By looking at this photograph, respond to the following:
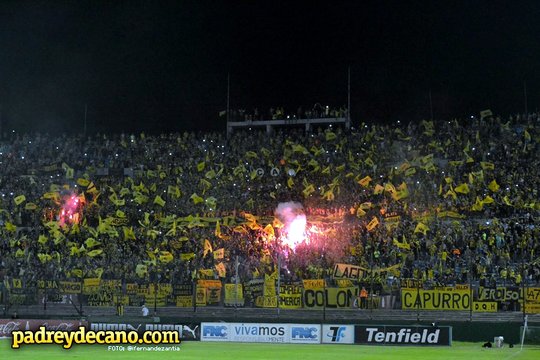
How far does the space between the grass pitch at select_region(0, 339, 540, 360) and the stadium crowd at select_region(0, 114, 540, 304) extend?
25.4 ft

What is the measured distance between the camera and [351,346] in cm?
2800

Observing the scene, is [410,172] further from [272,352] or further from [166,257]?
[272,352]

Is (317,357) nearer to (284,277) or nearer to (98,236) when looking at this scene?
(284,277)

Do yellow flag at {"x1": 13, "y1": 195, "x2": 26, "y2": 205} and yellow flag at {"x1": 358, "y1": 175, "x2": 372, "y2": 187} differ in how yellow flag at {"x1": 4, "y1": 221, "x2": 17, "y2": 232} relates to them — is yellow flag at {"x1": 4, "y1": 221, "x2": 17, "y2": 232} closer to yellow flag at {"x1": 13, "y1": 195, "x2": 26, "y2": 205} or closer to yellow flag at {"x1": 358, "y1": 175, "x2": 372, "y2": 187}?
yellow flag at {"x1": 13, "y1": 195, "x2": 26, "y2": 205}

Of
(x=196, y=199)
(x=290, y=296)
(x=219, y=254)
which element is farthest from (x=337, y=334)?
(x=196, y=199)

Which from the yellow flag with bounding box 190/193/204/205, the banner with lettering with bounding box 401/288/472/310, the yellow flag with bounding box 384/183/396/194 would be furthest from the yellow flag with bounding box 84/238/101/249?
the banner with lettering with bounding box 401/288/472/310

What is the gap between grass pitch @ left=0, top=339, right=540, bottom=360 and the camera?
24.6m

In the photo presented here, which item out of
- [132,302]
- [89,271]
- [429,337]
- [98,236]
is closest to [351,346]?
[429,337]

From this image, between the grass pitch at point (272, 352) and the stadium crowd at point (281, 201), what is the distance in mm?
7742

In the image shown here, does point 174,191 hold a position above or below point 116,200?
above

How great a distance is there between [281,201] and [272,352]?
59.7 ft

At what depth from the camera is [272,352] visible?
2594cm

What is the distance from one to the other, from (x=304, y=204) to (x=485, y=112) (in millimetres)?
14477

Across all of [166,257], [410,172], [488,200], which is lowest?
[166,257]
